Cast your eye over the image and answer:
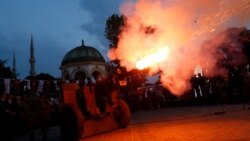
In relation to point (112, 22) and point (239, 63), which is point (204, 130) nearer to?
point (239, 63)

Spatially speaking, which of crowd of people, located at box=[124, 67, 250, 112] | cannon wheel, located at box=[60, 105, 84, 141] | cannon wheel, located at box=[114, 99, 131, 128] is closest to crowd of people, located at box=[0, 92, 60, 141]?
cannon wheel, located at box=[60, 105, 84, 141]

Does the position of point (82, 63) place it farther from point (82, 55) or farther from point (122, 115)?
point (122, 115)

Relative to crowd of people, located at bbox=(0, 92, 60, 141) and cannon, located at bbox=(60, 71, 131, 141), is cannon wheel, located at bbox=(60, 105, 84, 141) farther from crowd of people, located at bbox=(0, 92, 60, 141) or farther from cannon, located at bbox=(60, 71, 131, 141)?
crowd of people, located at bbox=(0, 92, 60, 141)

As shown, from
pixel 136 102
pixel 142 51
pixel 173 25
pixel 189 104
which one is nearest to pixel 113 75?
pixel 142 51

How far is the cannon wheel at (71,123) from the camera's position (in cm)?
1214

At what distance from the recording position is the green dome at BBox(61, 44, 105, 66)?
4919 cm

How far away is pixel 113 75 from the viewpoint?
1355 centimetres

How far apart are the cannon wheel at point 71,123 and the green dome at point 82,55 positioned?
36323mm

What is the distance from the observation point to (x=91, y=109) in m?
13.2

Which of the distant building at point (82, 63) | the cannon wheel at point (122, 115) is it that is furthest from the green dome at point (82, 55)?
the cannon wheel at point (122, 115)

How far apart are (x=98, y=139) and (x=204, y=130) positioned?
344 cm

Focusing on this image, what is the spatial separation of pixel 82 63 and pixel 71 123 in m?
36.5

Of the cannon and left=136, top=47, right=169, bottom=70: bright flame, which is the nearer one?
the cannon

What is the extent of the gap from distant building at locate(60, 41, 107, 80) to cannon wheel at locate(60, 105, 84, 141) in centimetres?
3500
